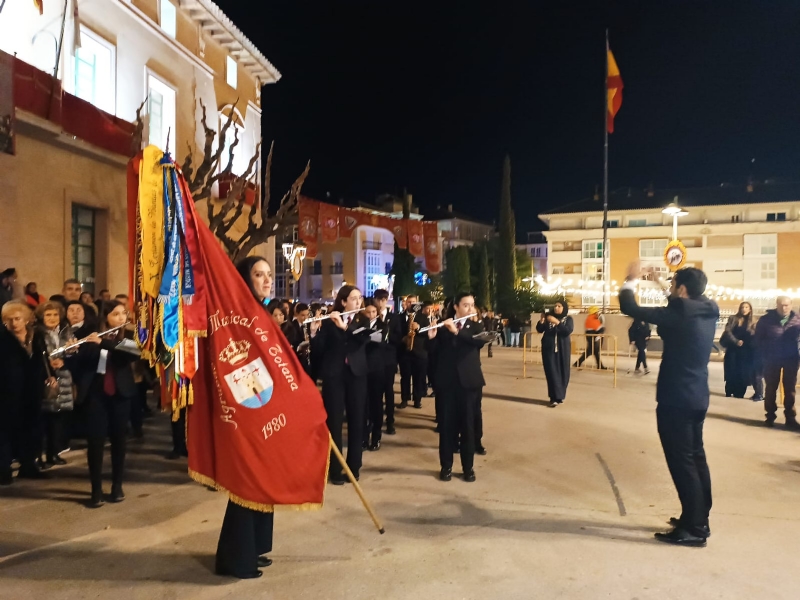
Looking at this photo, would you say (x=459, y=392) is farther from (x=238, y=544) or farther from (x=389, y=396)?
(x=238, y=544)

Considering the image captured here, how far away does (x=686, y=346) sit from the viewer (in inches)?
186

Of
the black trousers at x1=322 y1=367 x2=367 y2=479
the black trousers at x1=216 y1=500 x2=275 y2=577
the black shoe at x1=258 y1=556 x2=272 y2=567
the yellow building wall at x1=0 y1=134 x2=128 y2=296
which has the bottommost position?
the black shoe at x1=258 y1=556 x2=272 y2=567

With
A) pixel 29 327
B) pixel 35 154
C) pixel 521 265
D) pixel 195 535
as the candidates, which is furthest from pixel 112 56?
pixel 521 265

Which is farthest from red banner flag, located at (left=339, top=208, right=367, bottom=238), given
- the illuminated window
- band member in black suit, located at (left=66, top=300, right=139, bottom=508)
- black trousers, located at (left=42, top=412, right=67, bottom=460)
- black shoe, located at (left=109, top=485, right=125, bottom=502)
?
black shoe, located at (left=109, top=485, right=125, bottom=502)

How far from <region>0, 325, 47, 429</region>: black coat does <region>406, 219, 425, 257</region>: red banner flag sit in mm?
15418

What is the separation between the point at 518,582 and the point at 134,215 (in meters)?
3.54

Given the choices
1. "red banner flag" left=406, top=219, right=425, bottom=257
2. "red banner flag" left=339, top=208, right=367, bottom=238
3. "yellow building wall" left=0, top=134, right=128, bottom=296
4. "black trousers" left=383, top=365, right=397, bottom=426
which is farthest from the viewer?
"red banner flag" left=406, top=219, right=425, bottom=257

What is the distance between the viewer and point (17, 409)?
246 inches

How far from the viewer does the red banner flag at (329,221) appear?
17.2 metres

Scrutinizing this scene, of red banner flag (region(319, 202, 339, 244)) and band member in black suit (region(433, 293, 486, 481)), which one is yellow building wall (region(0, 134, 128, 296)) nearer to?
red banner flag (region(319, 202, 339, 244))

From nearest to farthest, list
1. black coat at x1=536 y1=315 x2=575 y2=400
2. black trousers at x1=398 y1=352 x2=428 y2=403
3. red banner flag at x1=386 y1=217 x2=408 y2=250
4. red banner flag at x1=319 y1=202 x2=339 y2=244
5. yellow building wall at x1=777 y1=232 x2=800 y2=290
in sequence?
black trousers at x1=398 y1=352 x2=428 y2=403 → black coat at x1=536 y1=315 x2=575 y2=400 → red banner flag at x1=319 y1=202 x2=339 y2=244 → red banner flag at x1=386 y1=217 x2=408 y2=250 → yellow building wall at x1=777 y1=232 x2=800 y2=290

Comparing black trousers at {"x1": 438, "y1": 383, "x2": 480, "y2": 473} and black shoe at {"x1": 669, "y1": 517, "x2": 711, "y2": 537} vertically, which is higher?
black trousers at {"x1": 438, "y1": 383, "x2": 480, "y2": 473}

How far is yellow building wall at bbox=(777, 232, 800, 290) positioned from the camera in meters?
41.5

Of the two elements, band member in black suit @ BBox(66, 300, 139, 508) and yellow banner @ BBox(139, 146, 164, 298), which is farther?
band member in black suit @ BBox(66, 300, 139, 508)
